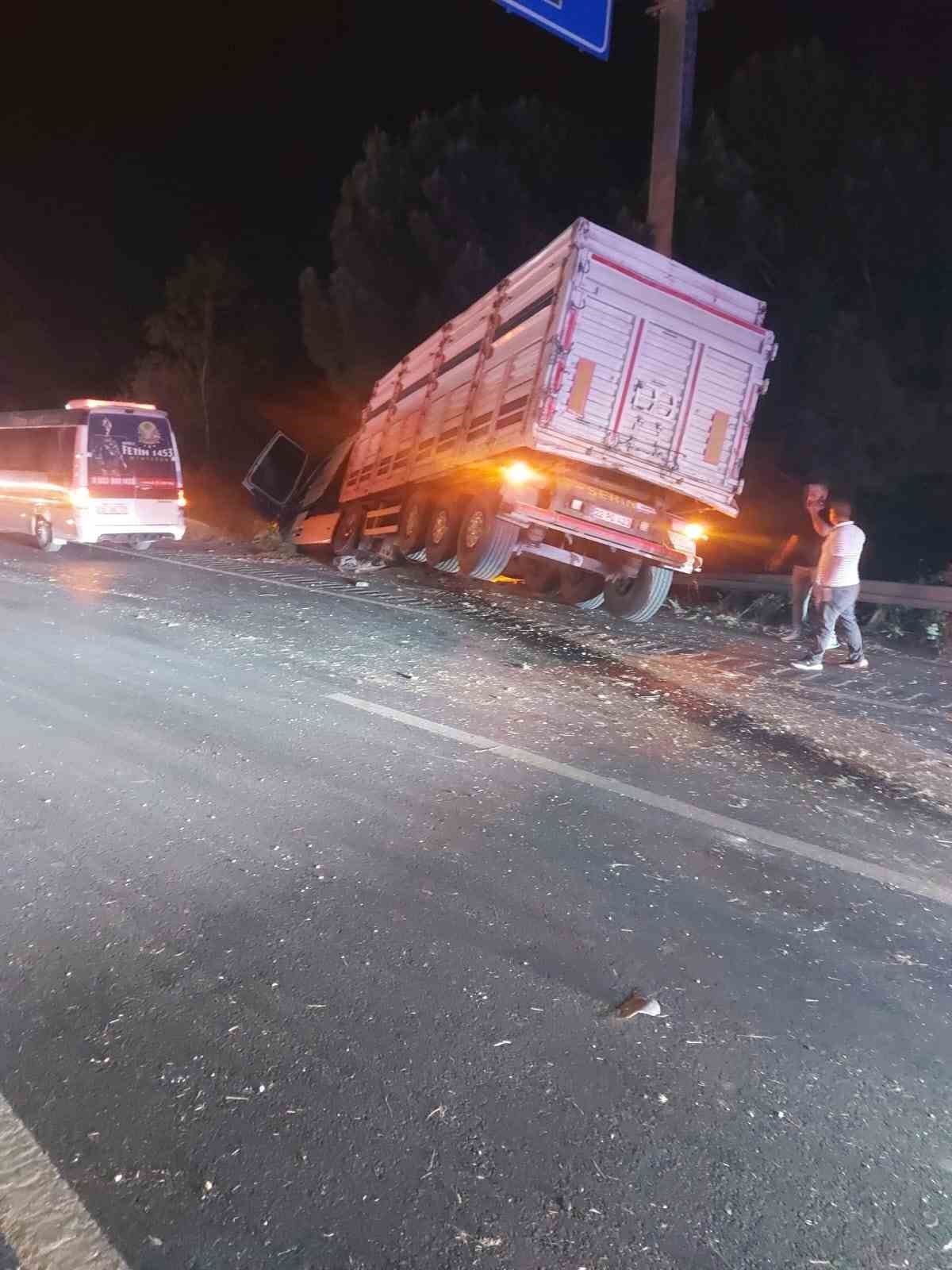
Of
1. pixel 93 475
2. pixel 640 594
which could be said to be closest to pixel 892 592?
pixel 640 594

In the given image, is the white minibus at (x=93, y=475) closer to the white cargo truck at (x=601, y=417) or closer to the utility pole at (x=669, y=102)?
the white cargo truck at (x=601, y=417)

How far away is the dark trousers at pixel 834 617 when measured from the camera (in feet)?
30.7

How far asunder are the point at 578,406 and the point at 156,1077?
8031mm

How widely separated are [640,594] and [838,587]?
9.10ft

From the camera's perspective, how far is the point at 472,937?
12.1 feet

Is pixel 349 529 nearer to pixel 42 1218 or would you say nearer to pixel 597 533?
pixel 597 533

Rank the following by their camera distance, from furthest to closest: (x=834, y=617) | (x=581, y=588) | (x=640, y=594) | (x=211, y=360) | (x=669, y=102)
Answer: (x=211, y=360), (x=669, y=102), (x=581, y=588), (x=640, y=594), (x=834, y=617)

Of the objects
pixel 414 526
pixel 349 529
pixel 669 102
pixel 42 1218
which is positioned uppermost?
pixel 669 102

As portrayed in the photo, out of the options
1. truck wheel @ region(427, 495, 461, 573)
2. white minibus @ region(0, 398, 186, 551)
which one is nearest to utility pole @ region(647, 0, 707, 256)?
truck wheel @ region(427, 495, 461, 573)

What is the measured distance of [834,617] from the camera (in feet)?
31.0

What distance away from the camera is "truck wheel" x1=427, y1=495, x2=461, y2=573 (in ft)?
40.9

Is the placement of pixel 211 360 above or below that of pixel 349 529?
above

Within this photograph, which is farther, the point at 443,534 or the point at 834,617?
the point at 443,534

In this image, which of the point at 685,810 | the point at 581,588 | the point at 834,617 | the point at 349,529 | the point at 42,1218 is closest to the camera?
the point at 42,1218
